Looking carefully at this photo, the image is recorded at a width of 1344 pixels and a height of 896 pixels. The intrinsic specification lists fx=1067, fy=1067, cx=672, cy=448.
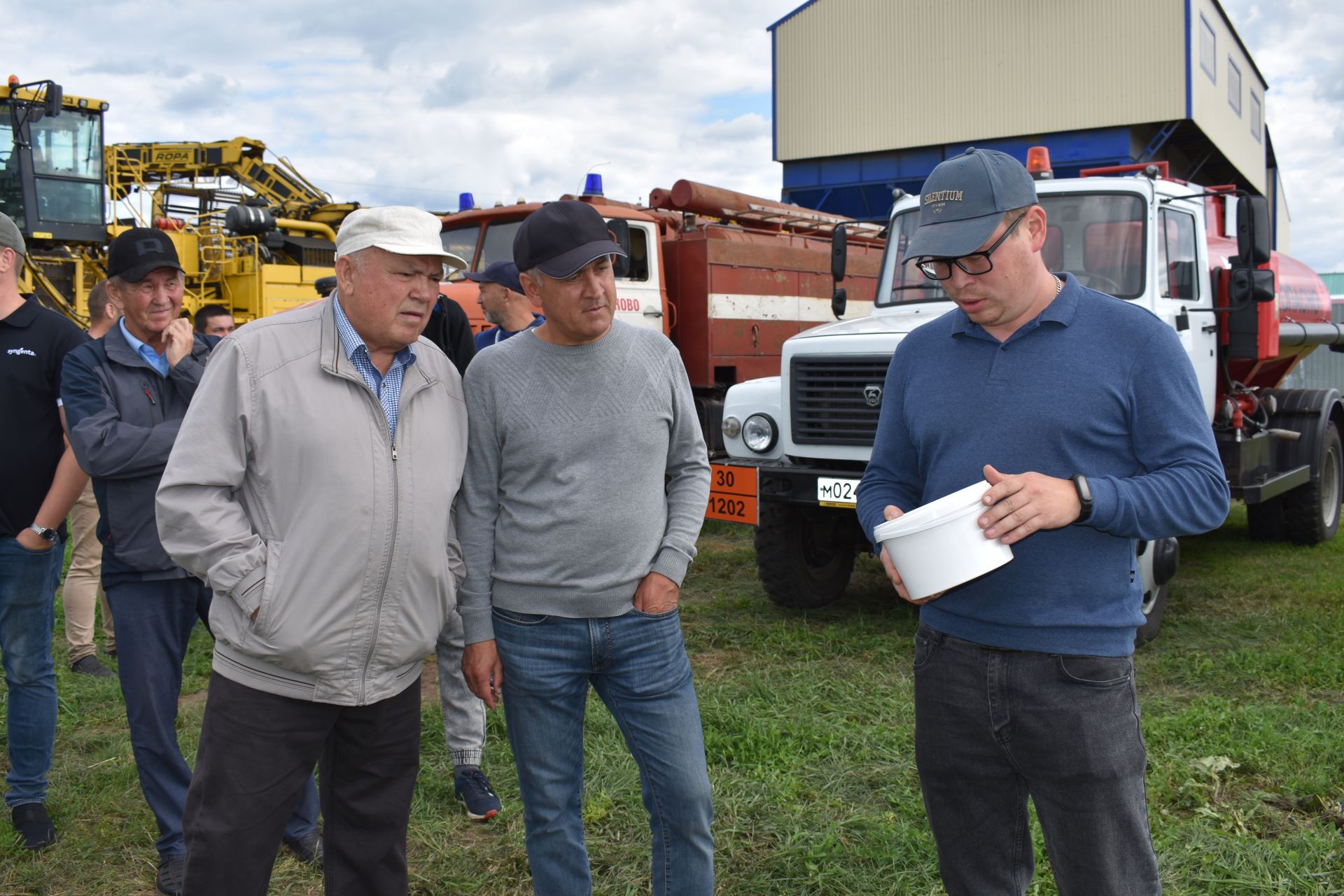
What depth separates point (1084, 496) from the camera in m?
1.85

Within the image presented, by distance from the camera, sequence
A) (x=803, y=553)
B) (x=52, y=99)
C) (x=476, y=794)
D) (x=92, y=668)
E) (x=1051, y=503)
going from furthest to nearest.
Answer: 1. (x=52, y=99)
2. (x=803, y=553)
3. (x=92, y=668)
4. (x=476, y=794)
5. (x=1051, y=503)

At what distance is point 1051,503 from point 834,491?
373 centimetres

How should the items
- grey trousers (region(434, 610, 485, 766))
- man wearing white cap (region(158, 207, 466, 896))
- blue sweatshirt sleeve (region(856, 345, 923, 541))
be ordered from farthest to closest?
grey trousers (region(434, 610, 485, 766))
blue sweatshirt sleeve (region(856, 345, 923, 541))
man wearing white cap (region(158, 207, 466, 896))

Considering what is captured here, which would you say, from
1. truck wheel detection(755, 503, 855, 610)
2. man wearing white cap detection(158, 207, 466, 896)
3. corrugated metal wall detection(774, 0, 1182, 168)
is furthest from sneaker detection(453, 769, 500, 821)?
corrugated metal wall detection(774, 0, 1182, 168)

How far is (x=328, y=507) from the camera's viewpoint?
2217 mm

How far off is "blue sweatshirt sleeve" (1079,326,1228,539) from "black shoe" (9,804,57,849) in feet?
11.3

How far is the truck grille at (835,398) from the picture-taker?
5586 mm

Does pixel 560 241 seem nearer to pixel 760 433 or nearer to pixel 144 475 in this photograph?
pixel 144 475

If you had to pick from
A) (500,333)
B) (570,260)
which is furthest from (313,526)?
(500,333)

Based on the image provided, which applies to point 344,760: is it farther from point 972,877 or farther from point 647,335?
point 972,877

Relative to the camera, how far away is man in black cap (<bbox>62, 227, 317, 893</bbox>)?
121 inches

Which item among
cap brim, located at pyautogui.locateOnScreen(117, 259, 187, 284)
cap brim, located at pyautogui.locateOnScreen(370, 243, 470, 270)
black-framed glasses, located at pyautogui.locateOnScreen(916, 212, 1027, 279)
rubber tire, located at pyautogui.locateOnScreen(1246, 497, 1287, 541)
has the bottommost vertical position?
rubber tire, located at pyautogui.locateOnScreen(1246, 497, 1287, 541)

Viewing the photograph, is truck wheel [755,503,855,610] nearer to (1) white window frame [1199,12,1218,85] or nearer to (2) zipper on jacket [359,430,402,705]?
(2) zipper on jacket [359,430,402,705]

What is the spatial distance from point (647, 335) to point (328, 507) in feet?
2.86
